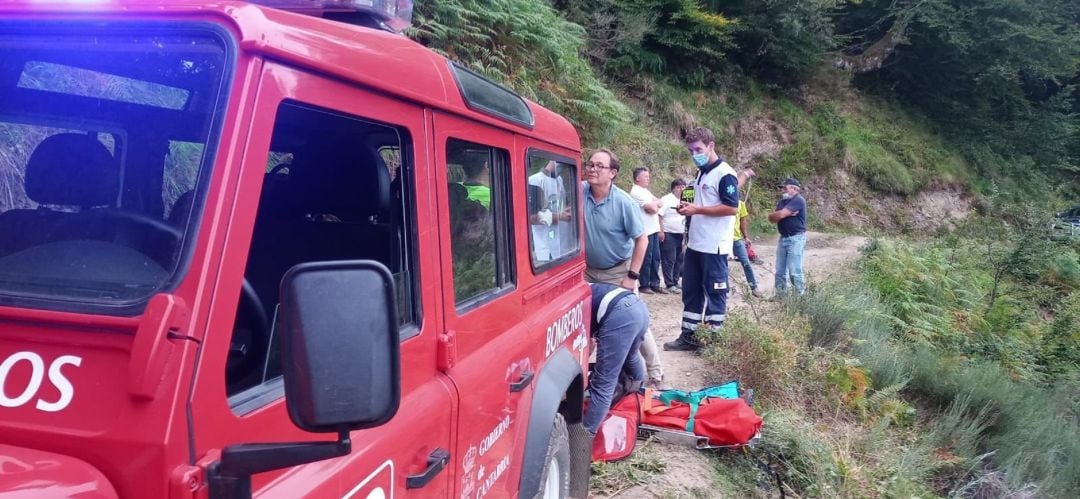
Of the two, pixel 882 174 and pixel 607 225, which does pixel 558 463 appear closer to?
pixel 607 225

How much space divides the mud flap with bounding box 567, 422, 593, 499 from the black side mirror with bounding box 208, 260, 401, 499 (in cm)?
247

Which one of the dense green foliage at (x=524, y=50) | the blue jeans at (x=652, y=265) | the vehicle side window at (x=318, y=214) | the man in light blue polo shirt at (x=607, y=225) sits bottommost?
the blue jeans at (x=652, y=265)

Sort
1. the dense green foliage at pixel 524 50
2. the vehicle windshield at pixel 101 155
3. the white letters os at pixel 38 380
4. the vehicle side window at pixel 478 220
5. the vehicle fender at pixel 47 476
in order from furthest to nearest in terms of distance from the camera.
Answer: the dense green foliage at pixel 524 50 → the vehicle side window at pixel 478 220 → the vehicle windshield at pixel 101 155 → the white letters os at pixel 38 380 → the vehicle fender at pixel 47 476

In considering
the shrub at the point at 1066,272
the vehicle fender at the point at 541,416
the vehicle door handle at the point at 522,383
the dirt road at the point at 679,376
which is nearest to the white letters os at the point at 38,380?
the vehicle door handle at the point at 522,383

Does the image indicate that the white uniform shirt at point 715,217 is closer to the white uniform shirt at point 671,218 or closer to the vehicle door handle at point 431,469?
the white uniform shirt at point 671,218

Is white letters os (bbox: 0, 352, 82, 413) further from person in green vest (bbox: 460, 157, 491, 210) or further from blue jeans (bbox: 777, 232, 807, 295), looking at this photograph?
blue jeans (bbox: 777, 232, 807, 295)

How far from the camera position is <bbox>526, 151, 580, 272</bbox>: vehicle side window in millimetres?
2764

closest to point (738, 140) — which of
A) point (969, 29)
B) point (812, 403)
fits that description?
point (969, 29)

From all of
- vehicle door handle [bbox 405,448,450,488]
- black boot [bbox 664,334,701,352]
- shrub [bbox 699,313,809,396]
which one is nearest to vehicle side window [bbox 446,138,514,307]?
vehicle door handle [bbox 405,448,450,488]

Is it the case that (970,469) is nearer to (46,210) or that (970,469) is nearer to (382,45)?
(382,45)

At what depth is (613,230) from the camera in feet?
16.0

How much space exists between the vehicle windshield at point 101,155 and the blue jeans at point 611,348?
9.50 ft

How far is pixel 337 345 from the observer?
1.11m

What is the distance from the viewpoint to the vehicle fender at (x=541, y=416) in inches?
100
